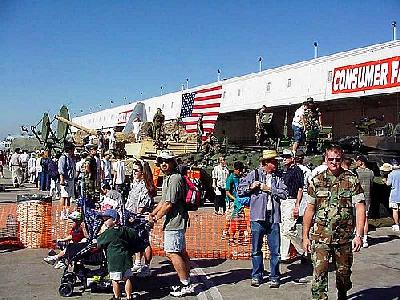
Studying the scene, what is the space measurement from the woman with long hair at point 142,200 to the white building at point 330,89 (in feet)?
41.2

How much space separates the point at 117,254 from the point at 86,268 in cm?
99

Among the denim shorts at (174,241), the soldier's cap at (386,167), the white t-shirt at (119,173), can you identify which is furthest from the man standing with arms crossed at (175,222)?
the white t-shirt at (119,173)

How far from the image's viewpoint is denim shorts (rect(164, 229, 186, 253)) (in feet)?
23.6

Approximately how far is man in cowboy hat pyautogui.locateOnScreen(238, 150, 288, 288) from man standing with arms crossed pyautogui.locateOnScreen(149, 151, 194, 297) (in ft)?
3.12

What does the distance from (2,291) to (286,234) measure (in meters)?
4.27

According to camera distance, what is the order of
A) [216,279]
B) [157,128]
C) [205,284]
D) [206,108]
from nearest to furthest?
[205,284] < [216,279] < [206,108] < [157,128]

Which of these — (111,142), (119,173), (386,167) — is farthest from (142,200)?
(111,142)

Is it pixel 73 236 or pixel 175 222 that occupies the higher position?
pixel 175 222

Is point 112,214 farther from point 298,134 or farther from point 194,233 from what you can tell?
point 298,134

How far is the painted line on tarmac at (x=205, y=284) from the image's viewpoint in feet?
23.4

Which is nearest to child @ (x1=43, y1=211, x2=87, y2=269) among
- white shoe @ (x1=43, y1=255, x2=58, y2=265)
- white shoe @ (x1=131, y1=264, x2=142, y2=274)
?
white shoe @ (x1=43, y1=255, x2=58, y2=265)

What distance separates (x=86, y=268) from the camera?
296 inches

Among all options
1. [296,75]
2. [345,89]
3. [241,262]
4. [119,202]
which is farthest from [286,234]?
[296,75]

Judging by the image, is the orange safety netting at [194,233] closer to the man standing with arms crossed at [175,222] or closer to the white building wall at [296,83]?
the man standing with arms crossed at [175,222]
